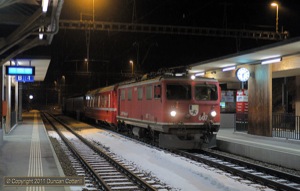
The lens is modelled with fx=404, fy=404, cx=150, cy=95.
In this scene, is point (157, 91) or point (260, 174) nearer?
point (260, 174)

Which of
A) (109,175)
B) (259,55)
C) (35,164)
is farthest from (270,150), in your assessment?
(35,164)

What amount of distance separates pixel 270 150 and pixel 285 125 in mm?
4224

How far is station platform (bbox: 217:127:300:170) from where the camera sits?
12.2m

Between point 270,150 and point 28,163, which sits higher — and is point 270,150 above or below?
above

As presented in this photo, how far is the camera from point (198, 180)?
32.8ft

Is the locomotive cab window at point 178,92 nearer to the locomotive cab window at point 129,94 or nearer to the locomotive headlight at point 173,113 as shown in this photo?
the locomotive headlight at point 173,113

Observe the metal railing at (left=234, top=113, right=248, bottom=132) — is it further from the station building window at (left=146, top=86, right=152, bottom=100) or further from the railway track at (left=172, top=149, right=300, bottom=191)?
the railway track at (left=172, top=149, right=300, bottom=191)

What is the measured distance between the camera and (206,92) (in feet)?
51.1

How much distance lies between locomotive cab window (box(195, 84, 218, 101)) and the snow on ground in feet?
8.24

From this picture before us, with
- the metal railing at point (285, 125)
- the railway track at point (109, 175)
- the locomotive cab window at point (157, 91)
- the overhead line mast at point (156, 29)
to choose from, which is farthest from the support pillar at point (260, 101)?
the railway track at point (109, 175)

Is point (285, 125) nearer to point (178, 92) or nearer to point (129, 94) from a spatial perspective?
point (178, 92)

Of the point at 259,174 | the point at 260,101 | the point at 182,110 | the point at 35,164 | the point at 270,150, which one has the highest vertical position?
the point at 260,101

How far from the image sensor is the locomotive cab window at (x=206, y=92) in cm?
1538

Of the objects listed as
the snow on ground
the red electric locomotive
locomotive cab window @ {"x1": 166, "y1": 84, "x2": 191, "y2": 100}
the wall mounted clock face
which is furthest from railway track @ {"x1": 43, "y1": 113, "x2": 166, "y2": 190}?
the wall mounted clock face
